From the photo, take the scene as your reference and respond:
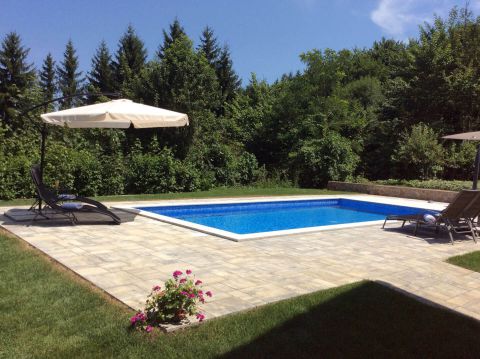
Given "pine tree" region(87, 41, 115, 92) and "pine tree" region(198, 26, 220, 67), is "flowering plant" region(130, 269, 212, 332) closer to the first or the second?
"pine tree" region(198, 26, 220, 67)

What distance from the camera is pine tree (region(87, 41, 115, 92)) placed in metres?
36.0

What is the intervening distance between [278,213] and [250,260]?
774 centimetres

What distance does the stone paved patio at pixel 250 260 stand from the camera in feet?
15.2

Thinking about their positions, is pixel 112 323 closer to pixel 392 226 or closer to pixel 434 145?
pixel 392 226

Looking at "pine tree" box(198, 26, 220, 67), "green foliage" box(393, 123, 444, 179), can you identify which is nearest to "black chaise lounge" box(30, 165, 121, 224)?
"green foliage" box(393, 123, 444, 179)

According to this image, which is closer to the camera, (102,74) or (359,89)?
(359,89)

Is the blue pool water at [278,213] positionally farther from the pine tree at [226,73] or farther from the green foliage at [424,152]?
the pine tree at [226,73]

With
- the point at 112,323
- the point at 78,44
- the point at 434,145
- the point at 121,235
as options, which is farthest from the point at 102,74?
the point at 112,323

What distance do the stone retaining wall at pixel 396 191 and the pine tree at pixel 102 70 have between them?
2420 centimetres

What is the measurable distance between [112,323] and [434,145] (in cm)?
1792

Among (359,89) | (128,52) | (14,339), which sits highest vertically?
(128,52)

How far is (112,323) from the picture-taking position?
3.59m

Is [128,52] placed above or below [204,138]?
above

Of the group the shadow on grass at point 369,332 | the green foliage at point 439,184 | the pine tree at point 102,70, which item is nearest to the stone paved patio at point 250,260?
the shadow on grass at point 369,332
